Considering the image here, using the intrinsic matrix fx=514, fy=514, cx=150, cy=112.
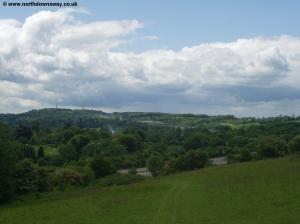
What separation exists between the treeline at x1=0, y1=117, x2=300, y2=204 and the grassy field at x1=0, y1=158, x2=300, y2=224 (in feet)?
19.4

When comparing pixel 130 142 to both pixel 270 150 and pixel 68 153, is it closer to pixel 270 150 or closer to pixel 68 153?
pixel 68 153

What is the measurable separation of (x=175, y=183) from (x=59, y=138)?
131 metres

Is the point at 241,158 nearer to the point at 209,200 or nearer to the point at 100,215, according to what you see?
the point at 209,200

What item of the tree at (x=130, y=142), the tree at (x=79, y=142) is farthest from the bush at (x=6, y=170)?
the tree at (x=130, y=142)

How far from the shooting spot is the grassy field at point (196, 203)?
38938 millimetres

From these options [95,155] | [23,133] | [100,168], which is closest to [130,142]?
[95,155]

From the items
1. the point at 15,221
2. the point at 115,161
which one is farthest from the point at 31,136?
the point at 15,221

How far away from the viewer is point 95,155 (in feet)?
456

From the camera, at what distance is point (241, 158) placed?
9688 centimetres

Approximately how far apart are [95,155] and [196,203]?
93846mm

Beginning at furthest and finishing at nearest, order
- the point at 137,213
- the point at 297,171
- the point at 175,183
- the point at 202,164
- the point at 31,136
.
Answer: the point at 31,136 < the point at 202,164 < the point at 175,183 < the point at 297,171 < the point at 137,213

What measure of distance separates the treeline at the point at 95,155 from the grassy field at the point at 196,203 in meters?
5.90

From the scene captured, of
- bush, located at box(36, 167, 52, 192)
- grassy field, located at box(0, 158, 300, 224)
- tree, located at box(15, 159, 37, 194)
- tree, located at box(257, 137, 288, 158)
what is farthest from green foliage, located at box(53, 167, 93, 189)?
tree, located at box(257, 137, 288, 158)

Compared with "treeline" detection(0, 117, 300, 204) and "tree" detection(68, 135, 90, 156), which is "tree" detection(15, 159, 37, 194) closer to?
"treeline" detection(0, 117, 300, 204)
